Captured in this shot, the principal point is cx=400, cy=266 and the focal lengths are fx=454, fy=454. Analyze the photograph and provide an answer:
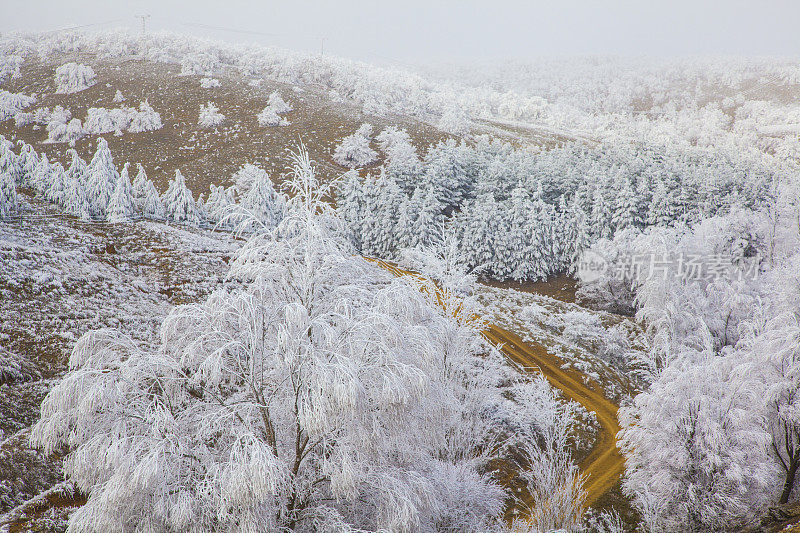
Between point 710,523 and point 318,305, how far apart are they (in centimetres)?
1725

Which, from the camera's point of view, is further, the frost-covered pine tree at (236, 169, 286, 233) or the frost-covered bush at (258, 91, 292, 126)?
the frost-covered bush at (258, 91, 292, 126)

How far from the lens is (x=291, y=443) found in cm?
1084

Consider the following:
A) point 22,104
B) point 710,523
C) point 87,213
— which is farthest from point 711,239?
point 22,104

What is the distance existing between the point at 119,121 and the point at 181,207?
4290 centimetres

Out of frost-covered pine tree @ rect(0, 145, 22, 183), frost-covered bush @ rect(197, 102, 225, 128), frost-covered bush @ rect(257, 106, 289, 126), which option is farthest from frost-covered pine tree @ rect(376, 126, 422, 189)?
frost-covered pine tree @ rect(0, 145, 22, 183)

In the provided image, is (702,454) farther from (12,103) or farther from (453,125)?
(12,103)

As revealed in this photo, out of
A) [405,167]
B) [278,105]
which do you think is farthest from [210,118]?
[405,167]

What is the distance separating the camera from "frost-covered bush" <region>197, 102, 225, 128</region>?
257 ft

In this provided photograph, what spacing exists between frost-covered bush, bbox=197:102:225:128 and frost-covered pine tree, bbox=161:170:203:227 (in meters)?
36.4

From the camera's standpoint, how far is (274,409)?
33.9 feet

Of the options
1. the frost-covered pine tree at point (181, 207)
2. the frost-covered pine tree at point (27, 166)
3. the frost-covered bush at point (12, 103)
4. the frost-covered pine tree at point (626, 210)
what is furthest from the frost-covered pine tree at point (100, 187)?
the frost-covered pine tree at point (626, 210)

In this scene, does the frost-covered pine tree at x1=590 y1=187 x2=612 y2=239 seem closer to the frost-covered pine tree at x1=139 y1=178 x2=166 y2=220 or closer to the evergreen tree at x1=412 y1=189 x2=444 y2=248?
the evergreen tree at x1=412 y1=189 x2=444 y2=248

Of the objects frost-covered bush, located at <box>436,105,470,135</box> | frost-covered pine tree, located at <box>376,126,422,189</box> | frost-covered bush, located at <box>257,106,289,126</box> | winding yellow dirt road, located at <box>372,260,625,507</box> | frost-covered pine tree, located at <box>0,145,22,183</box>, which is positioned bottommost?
winding yellow dirt road, located at <box>372,260,625,507</box>

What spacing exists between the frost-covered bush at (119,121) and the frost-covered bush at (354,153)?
31.7 meters
